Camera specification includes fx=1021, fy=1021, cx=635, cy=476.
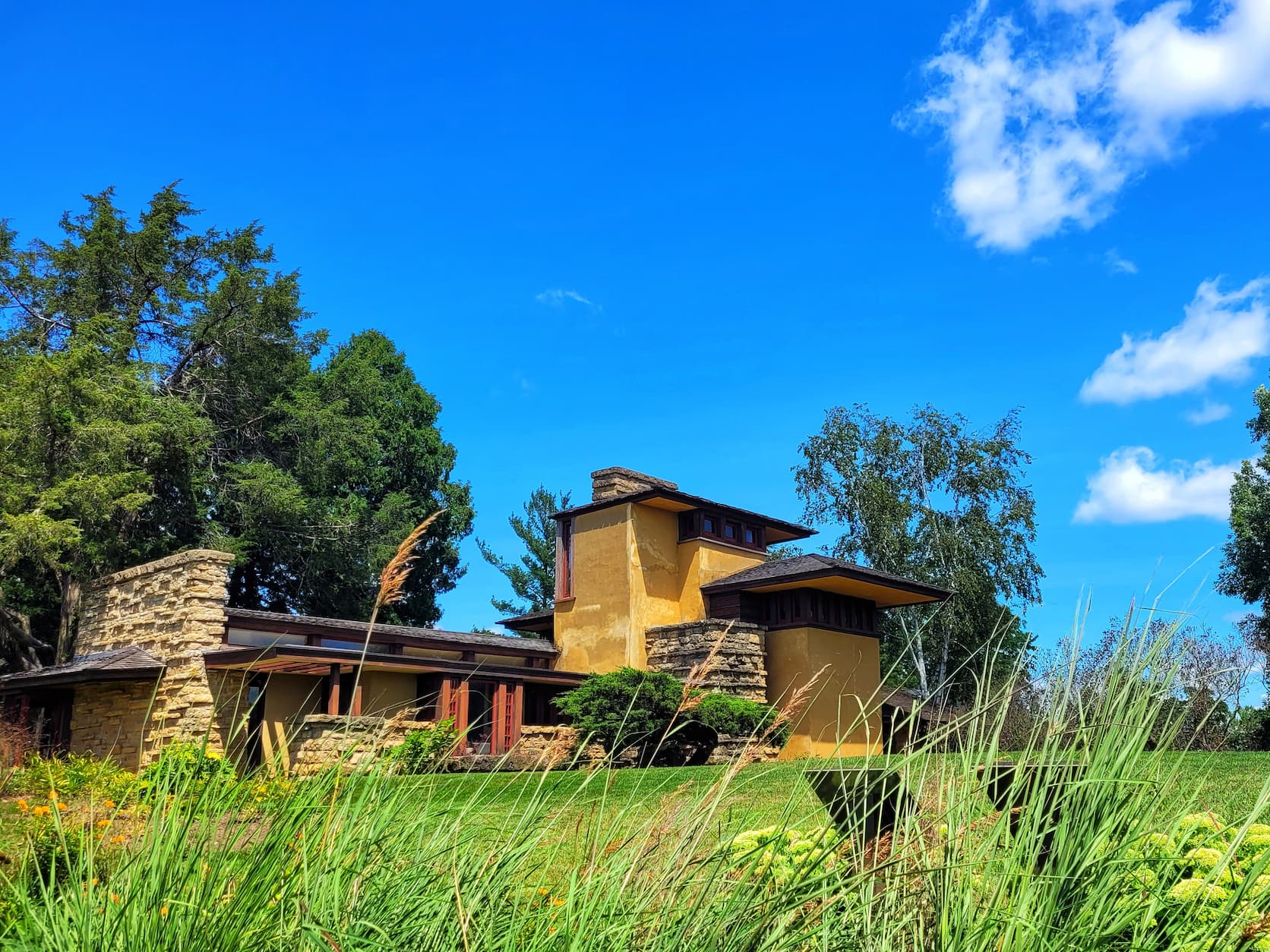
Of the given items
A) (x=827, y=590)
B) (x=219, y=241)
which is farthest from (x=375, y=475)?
(x=827, y=590)

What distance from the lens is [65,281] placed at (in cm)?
2984

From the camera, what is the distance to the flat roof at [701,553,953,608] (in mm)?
20141

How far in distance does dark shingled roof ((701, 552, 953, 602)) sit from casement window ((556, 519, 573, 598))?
3.26 meters

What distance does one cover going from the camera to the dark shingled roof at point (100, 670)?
17.4 m

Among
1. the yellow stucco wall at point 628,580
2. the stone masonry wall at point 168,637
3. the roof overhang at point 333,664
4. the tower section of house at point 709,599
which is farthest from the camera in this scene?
the yellow stucco wall at point 628,580

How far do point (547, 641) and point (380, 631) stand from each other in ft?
21.1

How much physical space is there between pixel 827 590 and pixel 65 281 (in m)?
23.7

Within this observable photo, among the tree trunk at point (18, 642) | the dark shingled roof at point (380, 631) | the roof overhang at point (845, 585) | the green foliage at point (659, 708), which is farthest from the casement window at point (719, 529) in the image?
the tree trunk at point (18, 642)

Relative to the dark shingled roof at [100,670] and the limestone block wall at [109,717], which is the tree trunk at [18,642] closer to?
the dark shingled roof at [100,670]

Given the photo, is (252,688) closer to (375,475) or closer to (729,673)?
(729,673)

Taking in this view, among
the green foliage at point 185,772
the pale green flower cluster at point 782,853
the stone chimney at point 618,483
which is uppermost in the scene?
the stone chimney at point 618,483

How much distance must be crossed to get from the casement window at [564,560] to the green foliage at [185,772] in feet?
→ 66.0

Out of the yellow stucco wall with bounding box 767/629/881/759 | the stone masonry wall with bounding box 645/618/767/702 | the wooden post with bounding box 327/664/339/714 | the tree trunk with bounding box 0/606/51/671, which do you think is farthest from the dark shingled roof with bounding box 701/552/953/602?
the tree trunk with bounding box 0/606/51/671

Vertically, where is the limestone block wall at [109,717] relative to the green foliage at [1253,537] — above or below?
below
